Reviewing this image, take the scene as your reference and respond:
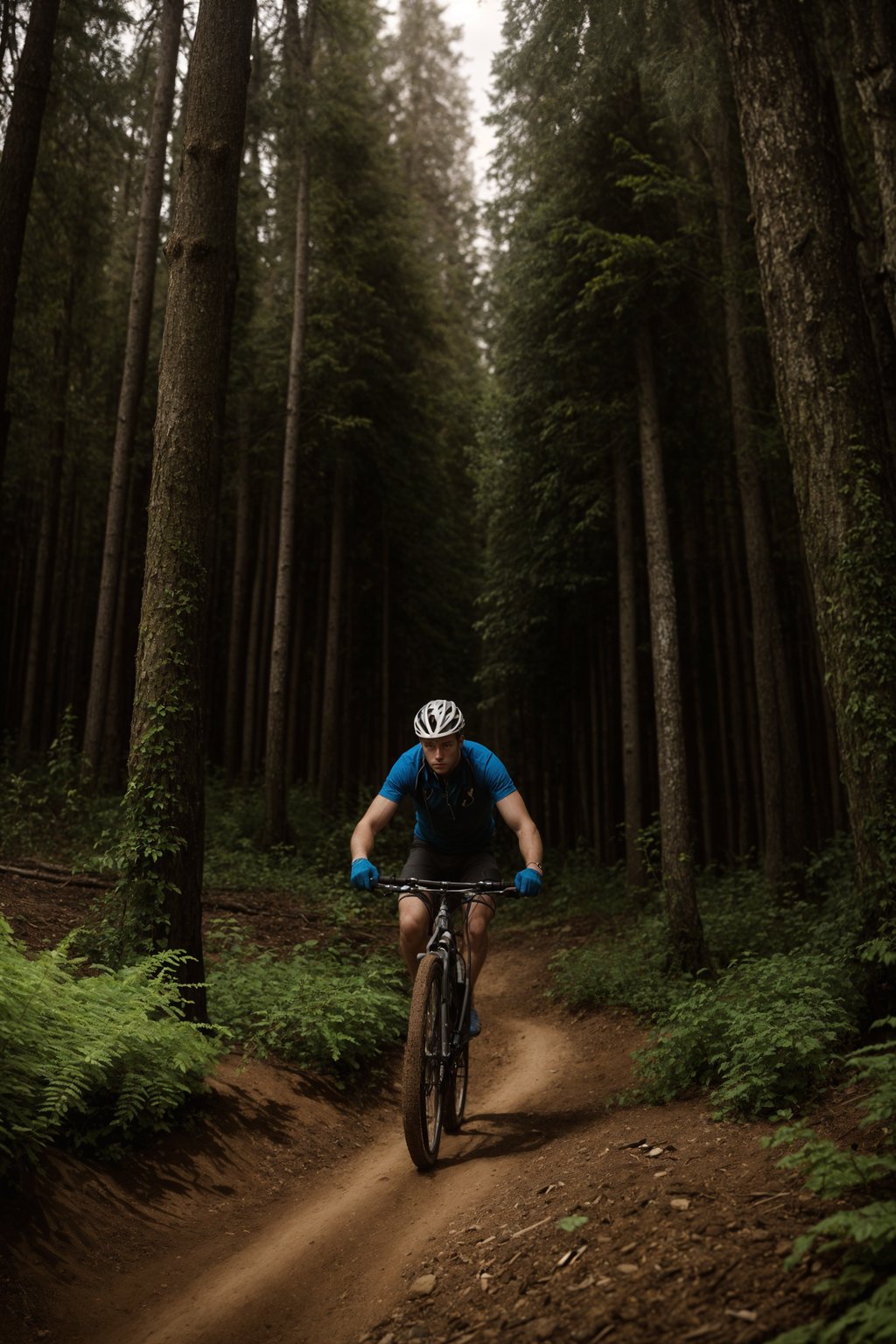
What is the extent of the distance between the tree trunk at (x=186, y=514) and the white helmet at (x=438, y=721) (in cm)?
200

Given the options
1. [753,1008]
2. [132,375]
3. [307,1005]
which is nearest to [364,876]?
[753,1008]

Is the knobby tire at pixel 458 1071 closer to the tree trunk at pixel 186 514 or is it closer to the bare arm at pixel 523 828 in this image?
the bare arm at pixel 523 828

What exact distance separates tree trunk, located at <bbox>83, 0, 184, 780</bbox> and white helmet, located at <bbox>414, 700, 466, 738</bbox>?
11.4 metres

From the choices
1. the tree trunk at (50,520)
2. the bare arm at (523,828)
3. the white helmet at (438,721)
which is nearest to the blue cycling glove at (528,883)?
the bare arm at (523,828)

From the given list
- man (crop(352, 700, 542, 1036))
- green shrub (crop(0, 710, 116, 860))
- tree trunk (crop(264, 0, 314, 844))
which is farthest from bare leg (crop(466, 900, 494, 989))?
tree trunk (crop(264, 0, 314, 844))

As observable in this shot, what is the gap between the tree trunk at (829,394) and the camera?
6.08 meters

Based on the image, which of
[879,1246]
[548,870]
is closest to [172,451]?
[879,1246]

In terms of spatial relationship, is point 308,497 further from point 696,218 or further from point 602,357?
point 696,218

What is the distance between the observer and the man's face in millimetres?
6016

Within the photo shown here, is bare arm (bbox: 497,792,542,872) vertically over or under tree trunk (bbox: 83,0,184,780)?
under

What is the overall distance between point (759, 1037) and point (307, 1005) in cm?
416

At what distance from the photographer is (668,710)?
1204 cm

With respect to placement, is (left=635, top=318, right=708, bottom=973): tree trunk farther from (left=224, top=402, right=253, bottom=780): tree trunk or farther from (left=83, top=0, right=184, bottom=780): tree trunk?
(left=224, top=402, right=253, bottom=780): tree trunk

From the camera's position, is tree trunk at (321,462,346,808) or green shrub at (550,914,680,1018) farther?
tree trunk at (321,462,346,808)
